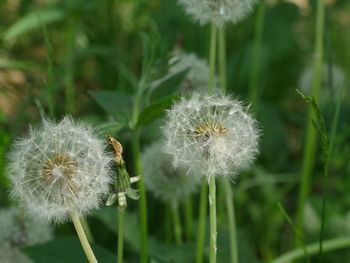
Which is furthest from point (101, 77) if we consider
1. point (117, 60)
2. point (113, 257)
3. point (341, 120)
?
point (113, 257)

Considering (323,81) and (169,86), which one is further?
(323,81)

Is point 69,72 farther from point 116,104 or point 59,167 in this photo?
point 59,167

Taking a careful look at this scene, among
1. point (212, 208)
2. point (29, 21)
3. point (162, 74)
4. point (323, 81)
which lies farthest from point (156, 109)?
point (323, 81)

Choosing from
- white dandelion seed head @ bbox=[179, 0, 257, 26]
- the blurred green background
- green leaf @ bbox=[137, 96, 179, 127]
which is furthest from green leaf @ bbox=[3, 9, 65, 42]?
green leaf @ bbox=[137, 96, 179, 127]

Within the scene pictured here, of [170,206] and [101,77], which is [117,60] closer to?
[101,77]

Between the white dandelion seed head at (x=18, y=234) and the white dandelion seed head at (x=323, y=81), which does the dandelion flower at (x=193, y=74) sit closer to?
the white dandelion seed head at (x=18, y=234)
